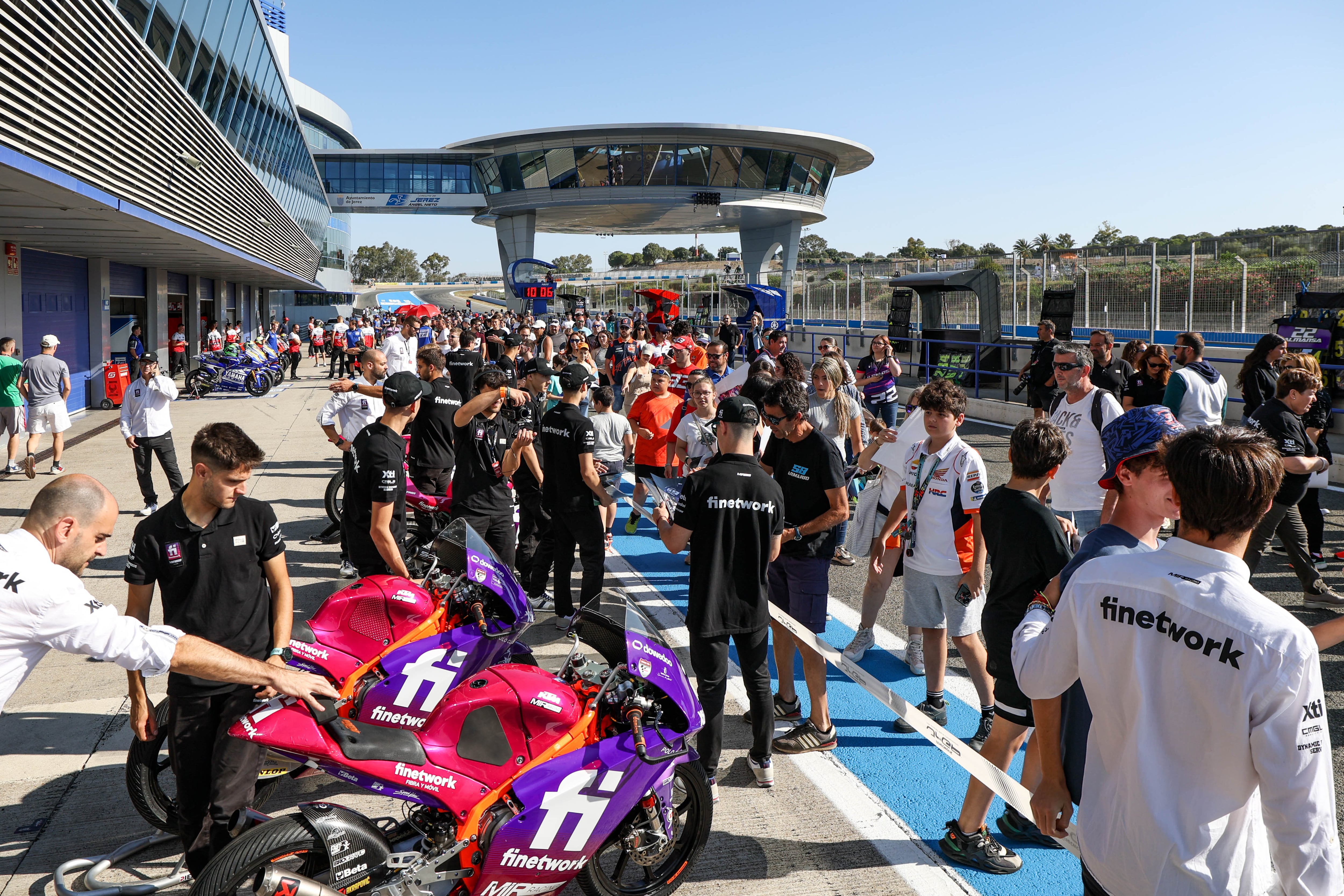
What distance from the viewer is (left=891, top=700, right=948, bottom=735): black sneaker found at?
5031 millimetres

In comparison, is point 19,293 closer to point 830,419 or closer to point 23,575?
point 830,419

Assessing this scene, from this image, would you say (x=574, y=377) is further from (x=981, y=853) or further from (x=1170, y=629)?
(x=1170, y=629)

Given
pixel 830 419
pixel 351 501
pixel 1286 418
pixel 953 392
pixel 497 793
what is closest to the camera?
pixel 497 793

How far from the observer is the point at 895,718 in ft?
17.2

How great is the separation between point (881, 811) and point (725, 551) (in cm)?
147

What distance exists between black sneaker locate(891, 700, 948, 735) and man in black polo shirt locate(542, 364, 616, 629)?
7.17ft

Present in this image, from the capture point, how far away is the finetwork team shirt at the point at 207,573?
10.9 feet

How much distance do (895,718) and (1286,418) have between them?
11.9 ft

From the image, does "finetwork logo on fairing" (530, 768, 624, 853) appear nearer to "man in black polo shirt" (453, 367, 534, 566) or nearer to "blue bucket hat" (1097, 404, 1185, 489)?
"blue bucket hat" (1097, 404, 1185, 489)

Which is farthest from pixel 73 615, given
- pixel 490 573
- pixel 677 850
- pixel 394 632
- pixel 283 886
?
pixel 677 850

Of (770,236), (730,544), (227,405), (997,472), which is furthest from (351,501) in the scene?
(770,236)

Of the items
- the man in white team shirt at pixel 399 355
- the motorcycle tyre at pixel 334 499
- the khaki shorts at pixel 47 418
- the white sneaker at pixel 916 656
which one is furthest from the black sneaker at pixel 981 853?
the khaki shorts at pixel 47 418

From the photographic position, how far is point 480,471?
6496 mm

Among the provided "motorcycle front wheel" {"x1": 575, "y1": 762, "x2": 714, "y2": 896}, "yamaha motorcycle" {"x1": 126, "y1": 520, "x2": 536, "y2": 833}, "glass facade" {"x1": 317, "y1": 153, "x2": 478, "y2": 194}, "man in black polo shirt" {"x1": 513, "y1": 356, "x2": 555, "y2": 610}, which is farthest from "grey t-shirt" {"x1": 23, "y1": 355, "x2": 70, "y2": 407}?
"glass facade" {"x1": 317, "y1": 153, "x2": 478, "y2": 194}
